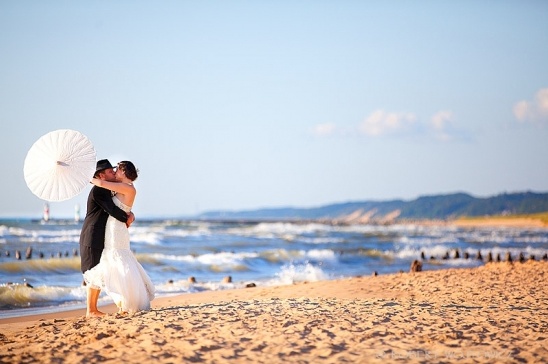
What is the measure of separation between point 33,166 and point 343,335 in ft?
15.0

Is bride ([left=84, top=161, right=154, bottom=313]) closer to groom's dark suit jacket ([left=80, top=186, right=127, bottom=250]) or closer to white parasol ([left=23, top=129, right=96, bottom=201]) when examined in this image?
groom's dark suit jacket ([left=80, top=186, right=127, bottom=250])

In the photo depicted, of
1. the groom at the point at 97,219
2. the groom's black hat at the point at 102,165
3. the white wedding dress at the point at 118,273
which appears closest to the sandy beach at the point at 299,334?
the white wedding dress at the point at 118,273

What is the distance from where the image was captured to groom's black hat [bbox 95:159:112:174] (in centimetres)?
1034

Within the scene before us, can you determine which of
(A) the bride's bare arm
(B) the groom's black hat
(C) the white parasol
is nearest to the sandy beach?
(A) the bride's bare arm

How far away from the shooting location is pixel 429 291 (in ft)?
49.7

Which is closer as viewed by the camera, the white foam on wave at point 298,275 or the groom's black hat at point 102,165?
the groom's black hat at point 102,165

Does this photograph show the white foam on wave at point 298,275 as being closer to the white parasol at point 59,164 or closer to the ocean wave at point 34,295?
the ocean wave at point 34,295

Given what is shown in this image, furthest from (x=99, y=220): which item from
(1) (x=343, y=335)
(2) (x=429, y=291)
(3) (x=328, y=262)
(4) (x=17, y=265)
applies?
(3) (x=328, y=262)

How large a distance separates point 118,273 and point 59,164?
170 centimetres

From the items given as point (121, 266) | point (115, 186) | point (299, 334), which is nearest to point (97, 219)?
point (115, 186)

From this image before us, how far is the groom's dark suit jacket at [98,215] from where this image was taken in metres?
10.3

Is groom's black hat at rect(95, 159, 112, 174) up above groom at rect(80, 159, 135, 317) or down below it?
above

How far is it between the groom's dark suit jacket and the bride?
86mm

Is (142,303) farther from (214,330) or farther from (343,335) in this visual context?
(343,335)
